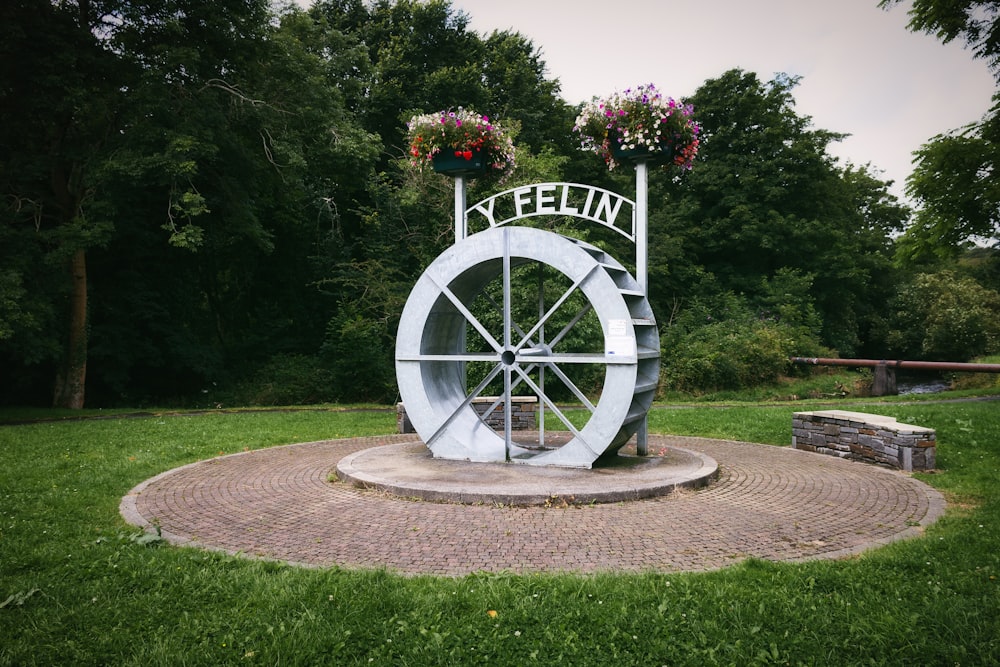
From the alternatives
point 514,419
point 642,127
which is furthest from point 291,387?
point 642,127

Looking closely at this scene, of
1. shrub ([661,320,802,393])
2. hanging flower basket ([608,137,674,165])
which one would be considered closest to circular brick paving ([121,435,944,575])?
hanging flower basket ([608,137,674,165])

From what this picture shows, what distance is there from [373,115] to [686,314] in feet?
42.0

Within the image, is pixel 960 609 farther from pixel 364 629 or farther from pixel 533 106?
pixel 533 106

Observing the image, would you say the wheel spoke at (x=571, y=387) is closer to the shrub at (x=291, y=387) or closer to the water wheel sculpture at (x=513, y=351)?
the water wheel sculpture at (x=513, y=351)

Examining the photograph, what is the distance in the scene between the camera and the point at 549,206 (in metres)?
18.2

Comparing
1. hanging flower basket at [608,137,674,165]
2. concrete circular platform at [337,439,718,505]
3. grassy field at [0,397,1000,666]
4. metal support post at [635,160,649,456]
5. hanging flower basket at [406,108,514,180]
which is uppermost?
hanging flower basket at [406,108,514,180]

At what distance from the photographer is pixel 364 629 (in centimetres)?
354

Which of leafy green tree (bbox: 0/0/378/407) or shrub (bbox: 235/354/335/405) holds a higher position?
leafy green tree (bbox: 0/0/378/407)

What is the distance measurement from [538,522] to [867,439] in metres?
5.15

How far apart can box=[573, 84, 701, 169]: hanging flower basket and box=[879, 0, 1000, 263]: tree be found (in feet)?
20.8

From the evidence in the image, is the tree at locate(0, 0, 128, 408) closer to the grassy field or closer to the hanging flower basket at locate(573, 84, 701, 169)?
the grassy field

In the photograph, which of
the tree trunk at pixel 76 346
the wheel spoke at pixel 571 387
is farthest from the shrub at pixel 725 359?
the tree trunk at pixel 76 346

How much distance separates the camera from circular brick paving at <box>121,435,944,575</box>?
4.68m

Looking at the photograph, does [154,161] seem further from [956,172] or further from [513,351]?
[956,172]
